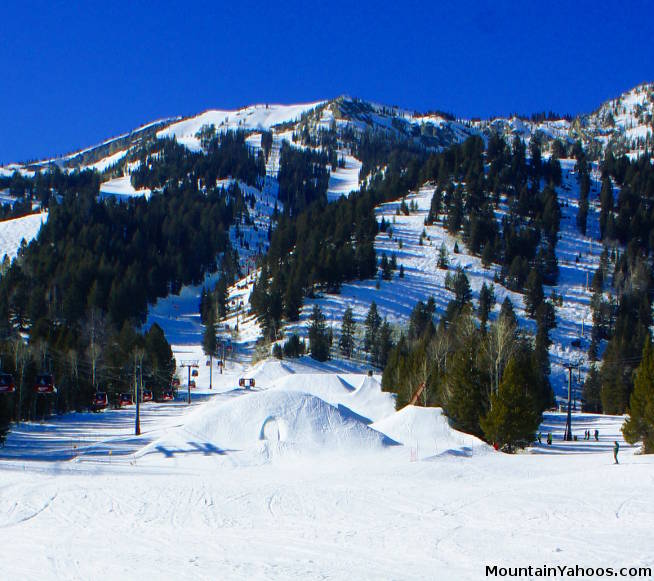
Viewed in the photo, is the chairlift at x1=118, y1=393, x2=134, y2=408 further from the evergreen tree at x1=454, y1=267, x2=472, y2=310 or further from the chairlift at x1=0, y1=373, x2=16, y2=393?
the evergreen tree at x1=454, y1=267, x2=472, y2=310

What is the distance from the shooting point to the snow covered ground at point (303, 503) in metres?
13.4

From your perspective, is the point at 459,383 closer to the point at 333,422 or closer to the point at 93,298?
the point at 333,422

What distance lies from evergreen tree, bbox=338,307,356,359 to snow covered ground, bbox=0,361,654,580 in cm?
5580

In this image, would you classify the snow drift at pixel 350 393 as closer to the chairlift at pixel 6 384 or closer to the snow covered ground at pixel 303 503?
the snow covered ground at pixel 303 503

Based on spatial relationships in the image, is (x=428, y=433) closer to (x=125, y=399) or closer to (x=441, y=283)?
(x=125, y=399)

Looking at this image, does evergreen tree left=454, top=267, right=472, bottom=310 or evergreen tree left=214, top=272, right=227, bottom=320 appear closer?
evergreen tree left=454, top=267, right=472, bottom=310

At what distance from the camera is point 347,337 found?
97250 mm

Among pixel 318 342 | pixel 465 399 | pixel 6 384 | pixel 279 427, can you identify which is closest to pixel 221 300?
pixel 318 342

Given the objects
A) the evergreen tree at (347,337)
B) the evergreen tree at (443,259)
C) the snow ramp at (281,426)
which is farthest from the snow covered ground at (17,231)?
the snow ramp at (281,426)

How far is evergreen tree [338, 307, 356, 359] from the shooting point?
97312 mm

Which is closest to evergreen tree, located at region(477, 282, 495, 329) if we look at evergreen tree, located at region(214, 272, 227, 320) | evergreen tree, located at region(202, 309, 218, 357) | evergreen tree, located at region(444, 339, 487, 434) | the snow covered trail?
evergreen tree, located at region(202, 309, 218, 357)

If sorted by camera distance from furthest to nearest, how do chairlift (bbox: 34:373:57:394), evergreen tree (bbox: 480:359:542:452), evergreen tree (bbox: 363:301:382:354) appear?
evergreen tree (bbox: 363:301:382:354), chairlift (bbox: 34:373:57:394), evergreen tree (bbox: 480:359:542:452)

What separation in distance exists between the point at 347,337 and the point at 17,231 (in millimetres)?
119660

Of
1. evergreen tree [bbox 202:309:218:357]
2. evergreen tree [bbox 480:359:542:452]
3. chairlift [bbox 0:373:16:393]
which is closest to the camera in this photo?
chairlift [bbox 0:373:16:393]
